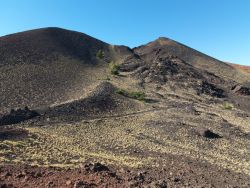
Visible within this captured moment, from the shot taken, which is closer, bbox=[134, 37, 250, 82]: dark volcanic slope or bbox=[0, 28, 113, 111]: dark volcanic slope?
bbox=[0, 28, 113, 111]: dark volcanic slope

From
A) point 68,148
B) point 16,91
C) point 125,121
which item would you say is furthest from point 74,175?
point 16,91

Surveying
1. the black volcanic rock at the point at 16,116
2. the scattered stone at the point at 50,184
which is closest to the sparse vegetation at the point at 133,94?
the black volcanic rock at the point at 16,116

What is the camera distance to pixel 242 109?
197 ft

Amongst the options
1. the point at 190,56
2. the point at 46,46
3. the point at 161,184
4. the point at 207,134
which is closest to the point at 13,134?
the point at 161,184

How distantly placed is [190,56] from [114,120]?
64.2 m

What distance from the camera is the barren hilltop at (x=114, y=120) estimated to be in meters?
22.6

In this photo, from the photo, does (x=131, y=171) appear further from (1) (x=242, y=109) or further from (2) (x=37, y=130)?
(1) (x=242, y=109)

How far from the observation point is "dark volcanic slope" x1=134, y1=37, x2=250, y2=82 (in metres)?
89.2

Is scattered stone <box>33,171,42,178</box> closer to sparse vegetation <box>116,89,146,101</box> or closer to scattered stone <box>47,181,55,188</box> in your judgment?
scattered stone <box>47,181,55,188</box>

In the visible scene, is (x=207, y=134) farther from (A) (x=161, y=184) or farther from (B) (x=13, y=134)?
(A) (x=161, y=184)

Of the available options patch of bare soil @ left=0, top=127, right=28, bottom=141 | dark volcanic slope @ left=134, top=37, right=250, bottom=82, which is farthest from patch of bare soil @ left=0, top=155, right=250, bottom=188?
dark volcanic slope @ left=134, top=37, right=250, bottom=82

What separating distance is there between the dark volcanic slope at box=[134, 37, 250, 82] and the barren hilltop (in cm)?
83

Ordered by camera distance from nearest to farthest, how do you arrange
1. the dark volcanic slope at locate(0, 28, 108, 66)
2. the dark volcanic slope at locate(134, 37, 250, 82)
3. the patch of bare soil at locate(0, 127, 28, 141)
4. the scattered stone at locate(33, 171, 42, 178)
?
the scattered stone at locate(33, 171, 42, 178) < the patch of bare soil at locate(0, 127, 28, 141) < the dark volcanic slope at locate(0, 28, 108, 66) < the dark volcanic slope at locate(134, 37, 250, 82)

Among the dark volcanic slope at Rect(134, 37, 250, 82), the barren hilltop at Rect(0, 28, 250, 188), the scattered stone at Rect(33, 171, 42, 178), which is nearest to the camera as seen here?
the scattered stone at Rect(33, 171, 42, 178)
